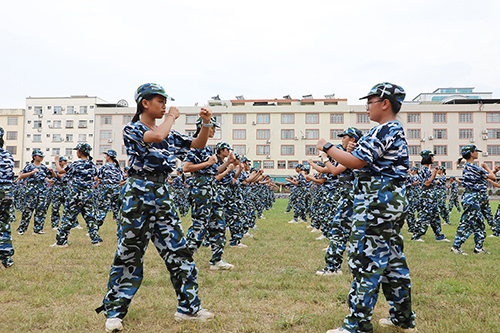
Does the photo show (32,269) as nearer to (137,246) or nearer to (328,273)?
(137,246)

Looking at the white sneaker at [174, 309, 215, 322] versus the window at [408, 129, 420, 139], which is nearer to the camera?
the white sneaker at [174, 309, 215, 322]

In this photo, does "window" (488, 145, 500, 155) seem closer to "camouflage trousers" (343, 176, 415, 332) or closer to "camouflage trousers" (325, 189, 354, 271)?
"camouflage trousers" (325, 189, 354, 271)

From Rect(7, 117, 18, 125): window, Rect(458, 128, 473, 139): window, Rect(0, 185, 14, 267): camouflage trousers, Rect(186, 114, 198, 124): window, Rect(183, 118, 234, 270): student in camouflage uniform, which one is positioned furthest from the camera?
Rect(7, 117, 18, 125): window

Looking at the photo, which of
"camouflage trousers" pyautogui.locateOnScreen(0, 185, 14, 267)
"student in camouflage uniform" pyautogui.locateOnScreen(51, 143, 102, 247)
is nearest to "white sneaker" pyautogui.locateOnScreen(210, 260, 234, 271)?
"camouflage trousers" pyautogui.locateOnScreen(0, 185, 14, 267)

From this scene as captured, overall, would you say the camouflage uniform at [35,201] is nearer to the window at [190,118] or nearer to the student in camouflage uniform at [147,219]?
the student in camouflage uniform at [147,219]

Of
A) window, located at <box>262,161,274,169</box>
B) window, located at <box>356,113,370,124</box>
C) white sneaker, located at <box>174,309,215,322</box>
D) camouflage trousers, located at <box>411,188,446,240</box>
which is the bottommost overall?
white sneaker, located at <box>174,309,215,322</box>

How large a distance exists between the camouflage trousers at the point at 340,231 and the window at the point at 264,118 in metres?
58.0

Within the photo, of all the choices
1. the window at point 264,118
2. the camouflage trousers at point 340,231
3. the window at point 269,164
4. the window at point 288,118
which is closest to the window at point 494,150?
the window at point 288,118

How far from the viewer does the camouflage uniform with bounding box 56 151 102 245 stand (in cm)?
897

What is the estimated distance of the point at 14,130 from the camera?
69.6 meters

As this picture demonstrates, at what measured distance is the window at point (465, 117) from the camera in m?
60.4

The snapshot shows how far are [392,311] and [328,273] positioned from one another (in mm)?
2438

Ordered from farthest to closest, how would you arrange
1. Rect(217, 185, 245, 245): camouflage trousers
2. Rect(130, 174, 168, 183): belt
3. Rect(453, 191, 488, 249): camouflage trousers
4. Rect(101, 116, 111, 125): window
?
Rect(101, 116, 111, 125): window, Rect(217, 185, 245, 245): camouflage trousers, Rect(453, 191, 488, 249): camouflage trousers, Rect(130, 174, 168, 183): belt

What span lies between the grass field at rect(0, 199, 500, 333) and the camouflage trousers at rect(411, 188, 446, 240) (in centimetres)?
271
